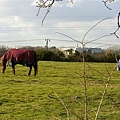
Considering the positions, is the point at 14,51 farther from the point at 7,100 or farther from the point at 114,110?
the point at 114,110

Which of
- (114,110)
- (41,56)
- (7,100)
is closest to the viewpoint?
(114,110)

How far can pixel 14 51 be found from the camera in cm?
2525

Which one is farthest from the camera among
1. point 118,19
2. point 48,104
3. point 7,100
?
point 7,100

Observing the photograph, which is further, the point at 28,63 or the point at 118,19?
the point at 28,63

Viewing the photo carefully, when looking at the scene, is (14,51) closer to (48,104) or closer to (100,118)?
(48,104)

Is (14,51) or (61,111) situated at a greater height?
(14,51)

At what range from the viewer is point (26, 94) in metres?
13.4

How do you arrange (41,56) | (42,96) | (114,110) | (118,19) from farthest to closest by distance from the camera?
(41,56) → (42,96) → (114,110) → (118,19)

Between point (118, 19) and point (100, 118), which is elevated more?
point (118, 19)

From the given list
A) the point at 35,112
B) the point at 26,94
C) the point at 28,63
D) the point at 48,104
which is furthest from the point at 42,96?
the point at 28,63

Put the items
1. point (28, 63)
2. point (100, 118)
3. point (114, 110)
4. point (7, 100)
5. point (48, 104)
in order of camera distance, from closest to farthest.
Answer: point (100, 118) → point (114, 110) → point (48, 104) → point (7, 100) → point (28, 63)

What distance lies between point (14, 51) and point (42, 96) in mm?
12557

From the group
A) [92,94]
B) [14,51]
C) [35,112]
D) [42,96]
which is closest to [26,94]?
[42,96]

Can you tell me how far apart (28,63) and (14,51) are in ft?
4.25
